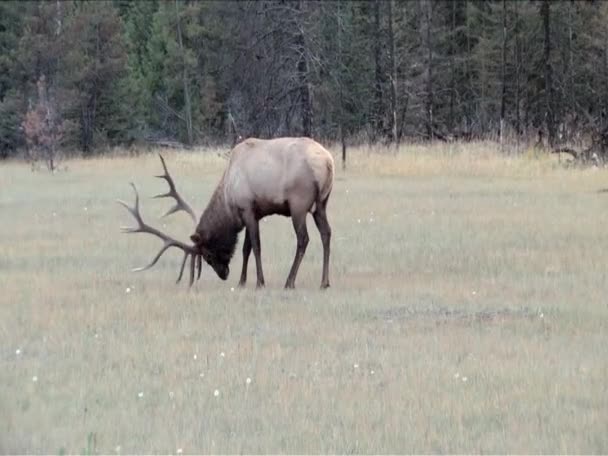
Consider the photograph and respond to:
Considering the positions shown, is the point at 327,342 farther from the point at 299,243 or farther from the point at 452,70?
the point at 452,70

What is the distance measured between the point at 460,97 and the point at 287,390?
148 ft

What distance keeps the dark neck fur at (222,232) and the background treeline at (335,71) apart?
22.8 metres

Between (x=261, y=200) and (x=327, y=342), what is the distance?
3.39 m

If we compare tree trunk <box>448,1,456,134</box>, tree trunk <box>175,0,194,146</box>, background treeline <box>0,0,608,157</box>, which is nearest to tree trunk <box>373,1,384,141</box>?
background treeline <box>0,0,608,157</box>

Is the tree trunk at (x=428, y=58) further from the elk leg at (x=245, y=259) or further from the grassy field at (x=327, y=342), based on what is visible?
the elk leg at (x=245, y=259)

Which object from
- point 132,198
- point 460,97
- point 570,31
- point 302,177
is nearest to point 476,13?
point 460,97

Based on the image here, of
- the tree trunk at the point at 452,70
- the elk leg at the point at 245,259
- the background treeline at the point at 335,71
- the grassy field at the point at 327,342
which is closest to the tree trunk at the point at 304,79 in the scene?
the background treeline at the point at 335,71

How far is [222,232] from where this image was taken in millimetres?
12148

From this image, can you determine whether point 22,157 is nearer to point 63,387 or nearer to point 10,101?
point 10,101

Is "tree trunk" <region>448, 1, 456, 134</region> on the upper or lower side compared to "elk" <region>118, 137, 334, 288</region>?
lower

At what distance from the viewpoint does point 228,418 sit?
6.64 m

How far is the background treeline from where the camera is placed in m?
41.0

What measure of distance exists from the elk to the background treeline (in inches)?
901

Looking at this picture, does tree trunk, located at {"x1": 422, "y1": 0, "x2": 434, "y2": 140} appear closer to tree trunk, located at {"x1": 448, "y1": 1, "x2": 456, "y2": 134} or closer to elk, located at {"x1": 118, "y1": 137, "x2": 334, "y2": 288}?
tree trunk, located at {"x1": 448, "y1": 1, "x2": 456, "y2": 134}
